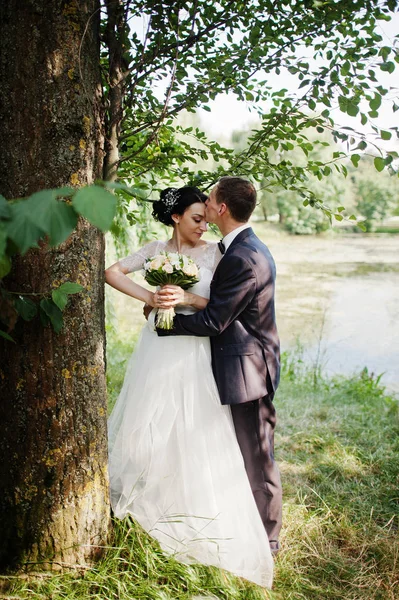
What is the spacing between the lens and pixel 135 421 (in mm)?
2730

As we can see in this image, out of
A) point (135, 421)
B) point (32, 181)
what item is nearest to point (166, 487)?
point (135, 421)

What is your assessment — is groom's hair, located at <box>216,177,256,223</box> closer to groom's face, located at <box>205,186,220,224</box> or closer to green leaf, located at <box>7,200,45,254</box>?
groom's face, located at <box>205,186,220,224</box>

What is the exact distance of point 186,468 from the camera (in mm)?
2605

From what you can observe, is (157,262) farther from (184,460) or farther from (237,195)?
(184,460)

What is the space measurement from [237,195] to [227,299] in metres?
0.60

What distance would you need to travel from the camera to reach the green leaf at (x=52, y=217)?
97 cm

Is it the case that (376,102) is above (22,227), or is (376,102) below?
above

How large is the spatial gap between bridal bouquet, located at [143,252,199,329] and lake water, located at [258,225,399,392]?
12.5 feet

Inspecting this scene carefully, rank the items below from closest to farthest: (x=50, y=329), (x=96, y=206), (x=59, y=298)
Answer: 1. (x=96, y=206)
2. (x=59, y=298)
3. (x=50, y=329)

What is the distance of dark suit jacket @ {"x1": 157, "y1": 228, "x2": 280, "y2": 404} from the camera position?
258 centimetres

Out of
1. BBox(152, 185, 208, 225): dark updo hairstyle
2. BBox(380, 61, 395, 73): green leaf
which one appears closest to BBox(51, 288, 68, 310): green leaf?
BBox(152, 185, 208, 225): dark updo hairstyle

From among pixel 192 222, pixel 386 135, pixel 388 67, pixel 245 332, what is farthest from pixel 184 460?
pixel 388 67

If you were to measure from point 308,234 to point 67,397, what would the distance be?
29812 mm

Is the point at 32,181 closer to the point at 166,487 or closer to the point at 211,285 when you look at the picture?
the point at 211,285
